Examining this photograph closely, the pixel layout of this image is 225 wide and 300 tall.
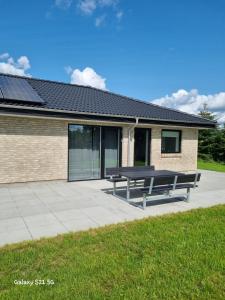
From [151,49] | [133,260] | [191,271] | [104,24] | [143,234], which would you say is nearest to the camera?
[191,271]

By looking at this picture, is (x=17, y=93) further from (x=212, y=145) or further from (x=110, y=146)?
(x=212, y=145)

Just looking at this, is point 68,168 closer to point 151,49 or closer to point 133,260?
point 133,260

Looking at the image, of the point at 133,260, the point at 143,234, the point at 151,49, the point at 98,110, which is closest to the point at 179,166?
the point at 98,110

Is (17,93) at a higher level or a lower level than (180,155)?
higher

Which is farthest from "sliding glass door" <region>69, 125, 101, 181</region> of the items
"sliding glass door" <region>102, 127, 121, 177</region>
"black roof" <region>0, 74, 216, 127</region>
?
"black roof" <region>0, 74, 216, 127</region>

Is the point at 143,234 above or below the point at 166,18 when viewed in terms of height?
below

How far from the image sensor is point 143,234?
4.54m

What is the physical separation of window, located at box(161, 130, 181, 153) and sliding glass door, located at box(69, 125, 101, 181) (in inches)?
160

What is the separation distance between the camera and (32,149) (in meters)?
9.04

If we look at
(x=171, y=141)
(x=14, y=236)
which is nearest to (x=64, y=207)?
(x=14, y=236)

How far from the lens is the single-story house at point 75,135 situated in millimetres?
8665

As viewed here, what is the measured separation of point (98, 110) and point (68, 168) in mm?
2886

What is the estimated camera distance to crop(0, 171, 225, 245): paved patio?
4840 mm

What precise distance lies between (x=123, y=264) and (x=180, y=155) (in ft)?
34.6
